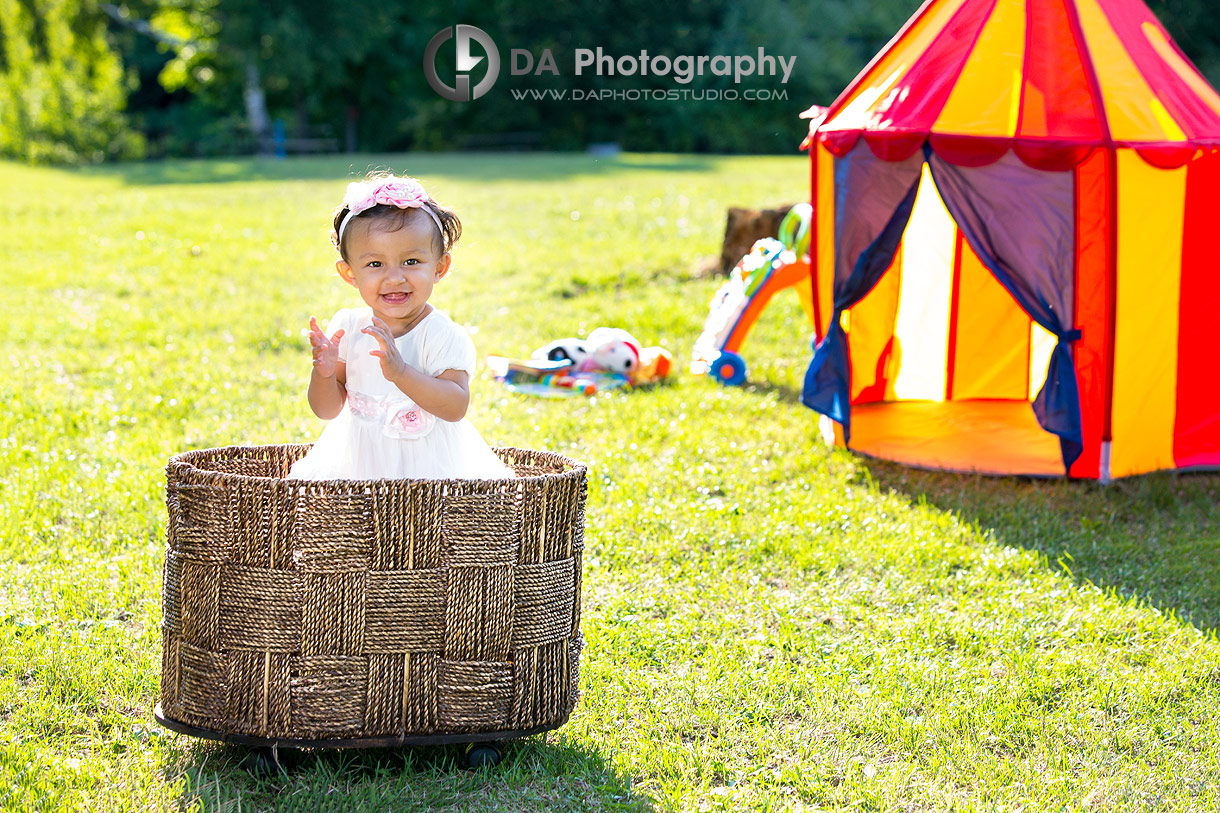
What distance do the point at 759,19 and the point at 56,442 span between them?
104 feet

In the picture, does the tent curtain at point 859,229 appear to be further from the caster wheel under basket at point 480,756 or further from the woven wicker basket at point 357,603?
the caster wheel under basket at point 480,756

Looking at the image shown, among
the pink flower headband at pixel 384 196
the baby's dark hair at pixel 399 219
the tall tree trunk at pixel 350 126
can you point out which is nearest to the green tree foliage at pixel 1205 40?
the tall tree trunk at pixel 350 126

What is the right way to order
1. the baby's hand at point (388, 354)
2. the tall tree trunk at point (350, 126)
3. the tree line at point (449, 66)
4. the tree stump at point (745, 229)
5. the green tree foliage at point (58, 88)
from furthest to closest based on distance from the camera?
the tall tree trunk at point (350, 126) < the tree line at point (449, 66) < the green tree foliage at point (58, 88) < the tree stump at point (745, 229) < the baby's hand at point (388, 354)

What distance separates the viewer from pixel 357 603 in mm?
2537

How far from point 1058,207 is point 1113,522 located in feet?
4.15

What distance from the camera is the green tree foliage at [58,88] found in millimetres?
26719

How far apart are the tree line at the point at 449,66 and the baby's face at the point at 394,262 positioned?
2972 centimetres

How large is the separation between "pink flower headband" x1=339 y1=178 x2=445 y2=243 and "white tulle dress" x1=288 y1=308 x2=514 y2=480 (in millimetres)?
268

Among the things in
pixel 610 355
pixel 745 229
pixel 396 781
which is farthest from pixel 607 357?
pixel 396 781

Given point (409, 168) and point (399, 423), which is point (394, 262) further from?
point (409, 168)

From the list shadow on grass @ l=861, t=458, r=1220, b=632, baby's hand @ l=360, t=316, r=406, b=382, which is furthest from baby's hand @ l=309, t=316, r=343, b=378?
shadow on grass @ l=861, t=458, r=1220, b=632

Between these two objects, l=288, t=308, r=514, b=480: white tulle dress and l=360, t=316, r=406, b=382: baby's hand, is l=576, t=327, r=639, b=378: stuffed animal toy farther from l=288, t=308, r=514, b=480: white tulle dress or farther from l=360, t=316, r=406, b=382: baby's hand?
l=360, t=316, r=406, b=382: baby's hand

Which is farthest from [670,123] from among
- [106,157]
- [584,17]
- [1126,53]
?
[1126,53]

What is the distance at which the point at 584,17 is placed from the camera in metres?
36.6
